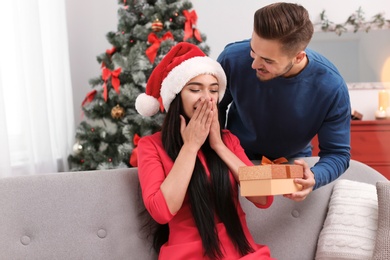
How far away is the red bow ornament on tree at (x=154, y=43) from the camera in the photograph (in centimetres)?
358

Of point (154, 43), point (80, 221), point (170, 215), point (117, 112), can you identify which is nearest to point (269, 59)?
point (170, 215)

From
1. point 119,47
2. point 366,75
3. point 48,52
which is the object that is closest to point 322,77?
point 119,47

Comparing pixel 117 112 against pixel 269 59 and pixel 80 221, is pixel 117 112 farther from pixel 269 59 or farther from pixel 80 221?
pixel 269 59

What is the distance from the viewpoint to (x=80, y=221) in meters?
1.91

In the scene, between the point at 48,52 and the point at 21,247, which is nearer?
the point at 21,247

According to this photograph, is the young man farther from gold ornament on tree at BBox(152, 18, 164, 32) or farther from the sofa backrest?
gold ornament on tree at BBox(152, 18, 164, 32)

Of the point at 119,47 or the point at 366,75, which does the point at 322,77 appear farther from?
the point at 366,75

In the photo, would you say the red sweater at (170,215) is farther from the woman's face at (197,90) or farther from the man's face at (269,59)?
the man's face at (269,59)

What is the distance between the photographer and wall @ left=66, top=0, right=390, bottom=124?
15.8 ft

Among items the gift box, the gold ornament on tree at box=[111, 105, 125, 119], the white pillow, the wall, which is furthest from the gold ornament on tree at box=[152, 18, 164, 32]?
the gift box

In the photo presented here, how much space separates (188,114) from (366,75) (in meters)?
3.67

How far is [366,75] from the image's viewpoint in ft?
16.8

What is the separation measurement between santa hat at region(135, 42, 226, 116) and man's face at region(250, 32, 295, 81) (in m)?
0.17

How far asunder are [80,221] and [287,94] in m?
0.92
